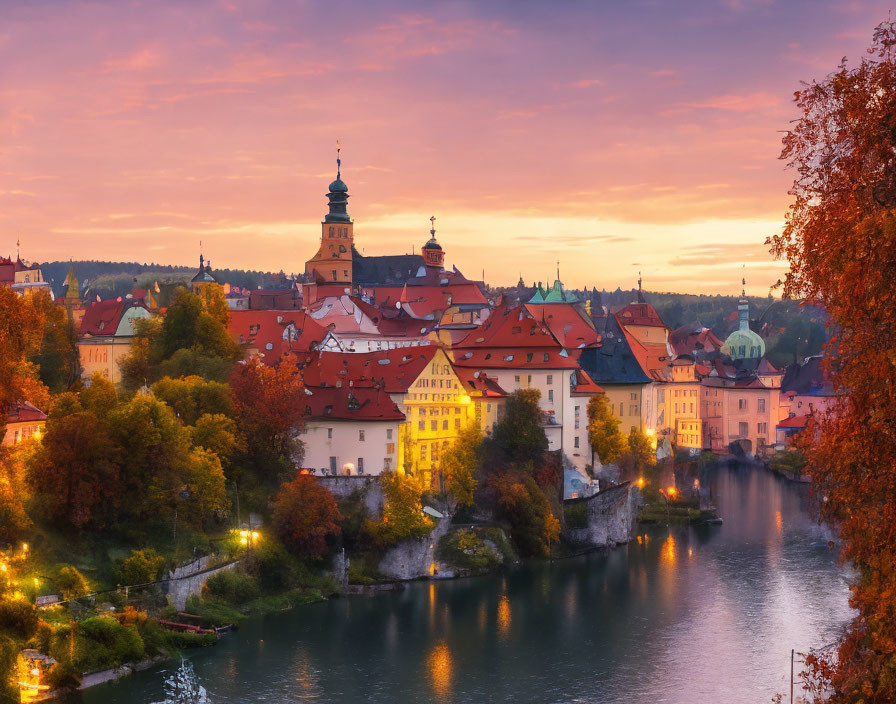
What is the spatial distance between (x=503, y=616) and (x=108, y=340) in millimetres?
37218

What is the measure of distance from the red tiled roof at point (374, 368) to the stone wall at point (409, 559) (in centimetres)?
817

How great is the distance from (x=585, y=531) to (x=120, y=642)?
28904 mm

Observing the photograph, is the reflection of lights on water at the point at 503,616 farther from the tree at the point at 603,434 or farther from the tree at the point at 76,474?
the tree at the point at 603,434

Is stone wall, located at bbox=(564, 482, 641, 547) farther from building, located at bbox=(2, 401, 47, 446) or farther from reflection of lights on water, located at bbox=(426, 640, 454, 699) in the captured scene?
building, located at bbox=(2, 401, 47, 446)

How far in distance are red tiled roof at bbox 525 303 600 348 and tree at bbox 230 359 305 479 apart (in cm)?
2985

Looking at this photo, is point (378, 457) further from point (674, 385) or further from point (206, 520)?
point (674, 385)

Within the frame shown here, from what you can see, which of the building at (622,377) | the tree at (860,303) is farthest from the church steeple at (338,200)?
the tree at (860,303)

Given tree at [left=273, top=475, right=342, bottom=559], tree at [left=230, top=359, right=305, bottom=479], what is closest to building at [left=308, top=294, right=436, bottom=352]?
tree at [left=230, top=359, right=305, bottom=479]

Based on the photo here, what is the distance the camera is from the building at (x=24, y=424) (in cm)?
4897

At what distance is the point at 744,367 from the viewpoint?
387 ft

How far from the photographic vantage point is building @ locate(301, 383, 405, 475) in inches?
2196

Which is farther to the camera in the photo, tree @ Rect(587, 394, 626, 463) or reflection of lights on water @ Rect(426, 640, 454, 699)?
tree @ Rect(587, 394, 626, 463)

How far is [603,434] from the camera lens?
225 ft

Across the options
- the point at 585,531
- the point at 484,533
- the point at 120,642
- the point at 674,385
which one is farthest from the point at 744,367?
the point at 120,642
